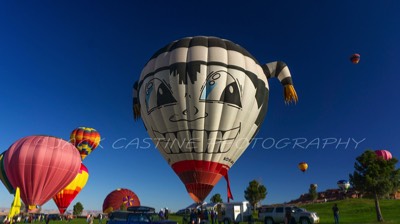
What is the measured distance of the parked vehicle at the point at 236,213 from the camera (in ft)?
98.5

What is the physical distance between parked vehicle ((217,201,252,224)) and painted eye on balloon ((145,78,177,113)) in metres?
12.5

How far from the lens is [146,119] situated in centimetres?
2647

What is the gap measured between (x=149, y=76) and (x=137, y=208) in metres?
12.4

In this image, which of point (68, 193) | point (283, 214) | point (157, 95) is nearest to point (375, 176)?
point (283, 214)

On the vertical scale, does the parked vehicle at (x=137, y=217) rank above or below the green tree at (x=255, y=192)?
below

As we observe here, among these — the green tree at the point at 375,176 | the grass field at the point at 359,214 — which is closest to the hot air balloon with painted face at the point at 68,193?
the grass field at the point at 359,214

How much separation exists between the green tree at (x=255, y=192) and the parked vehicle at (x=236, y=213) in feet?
125

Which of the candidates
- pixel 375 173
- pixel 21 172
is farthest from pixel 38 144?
pixel 375 173

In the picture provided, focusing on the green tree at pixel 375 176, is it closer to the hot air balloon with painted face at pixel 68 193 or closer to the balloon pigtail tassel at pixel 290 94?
the balloon pigtail tassel at pixel 290 94

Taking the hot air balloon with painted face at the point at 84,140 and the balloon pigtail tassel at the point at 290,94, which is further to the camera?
the hot air balloon with painted face at the point at 84,140

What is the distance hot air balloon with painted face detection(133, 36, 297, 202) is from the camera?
23.8 metres

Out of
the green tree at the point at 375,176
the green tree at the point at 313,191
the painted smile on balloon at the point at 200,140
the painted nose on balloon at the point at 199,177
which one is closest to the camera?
the painted nose on balloon at the point at 199,177

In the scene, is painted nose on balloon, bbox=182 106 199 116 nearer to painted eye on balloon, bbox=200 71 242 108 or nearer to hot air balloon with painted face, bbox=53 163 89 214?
painted eye on balloon, bbox=200 71 242 108

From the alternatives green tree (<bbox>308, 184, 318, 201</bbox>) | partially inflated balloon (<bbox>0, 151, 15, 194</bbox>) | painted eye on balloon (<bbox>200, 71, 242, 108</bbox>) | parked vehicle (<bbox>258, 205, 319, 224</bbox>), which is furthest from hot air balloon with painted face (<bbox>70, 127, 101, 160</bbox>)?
green tree (<bbox>308, 184, 318, 201</bbox>)
